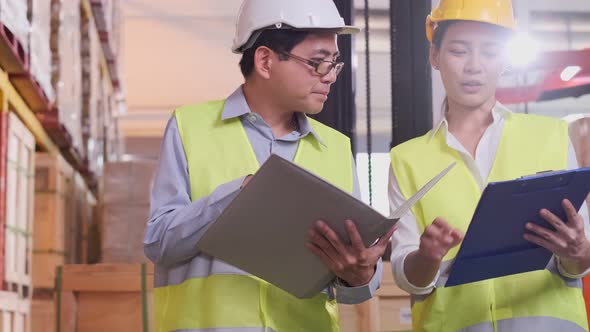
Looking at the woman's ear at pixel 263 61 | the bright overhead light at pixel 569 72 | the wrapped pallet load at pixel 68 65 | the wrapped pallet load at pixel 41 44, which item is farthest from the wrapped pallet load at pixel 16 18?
the bright overhead light at pixel 569 72

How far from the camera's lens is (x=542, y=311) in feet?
8.30

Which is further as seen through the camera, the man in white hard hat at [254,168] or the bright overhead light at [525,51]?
the bright overhead light at [525,51]

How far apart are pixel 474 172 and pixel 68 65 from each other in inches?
153

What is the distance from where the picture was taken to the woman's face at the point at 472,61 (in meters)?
2.64

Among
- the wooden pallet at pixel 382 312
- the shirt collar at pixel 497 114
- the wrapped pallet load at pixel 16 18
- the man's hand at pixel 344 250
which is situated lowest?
the wooden pallet at pixel 382 312

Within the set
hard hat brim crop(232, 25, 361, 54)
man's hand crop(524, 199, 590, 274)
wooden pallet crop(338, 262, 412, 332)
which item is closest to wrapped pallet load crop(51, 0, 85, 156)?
wooden pallet crop(338, 262, 412, 332)

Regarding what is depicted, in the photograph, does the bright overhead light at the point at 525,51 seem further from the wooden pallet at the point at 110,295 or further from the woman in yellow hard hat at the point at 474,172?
the wooden pallet at the point at 110,295

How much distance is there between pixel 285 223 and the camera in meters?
2.22

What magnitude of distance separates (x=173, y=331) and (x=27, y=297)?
2679mm

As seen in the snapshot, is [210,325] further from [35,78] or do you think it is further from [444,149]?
[35,78]

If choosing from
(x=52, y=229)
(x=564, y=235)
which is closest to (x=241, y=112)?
(x=564, y=235)

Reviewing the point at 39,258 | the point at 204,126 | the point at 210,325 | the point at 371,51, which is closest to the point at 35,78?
the point at 39,258

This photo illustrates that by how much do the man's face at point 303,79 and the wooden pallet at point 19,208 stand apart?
84.9 inches

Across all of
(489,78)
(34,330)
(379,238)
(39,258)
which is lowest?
(34,330)
